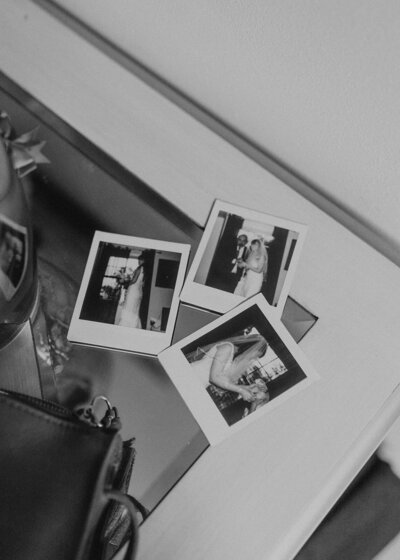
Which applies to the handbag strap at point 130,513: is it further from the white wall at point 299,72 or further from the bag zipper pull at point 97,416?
the white wall at point 299,72

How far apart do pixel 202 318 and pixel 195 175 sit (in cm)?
24

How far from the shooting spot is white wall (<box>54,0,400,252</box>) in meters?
0.62

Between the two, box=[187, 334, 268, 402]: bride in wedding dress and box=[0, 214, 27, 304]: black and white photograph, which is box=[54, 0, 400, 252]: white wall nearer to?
box=[187, 334, 268, 402]: bride in wedding dress

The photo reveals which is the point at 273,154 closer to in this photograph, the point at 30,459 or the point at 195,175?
the point at 195,175

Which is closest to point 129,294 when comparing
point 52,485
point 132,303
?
point 132,303

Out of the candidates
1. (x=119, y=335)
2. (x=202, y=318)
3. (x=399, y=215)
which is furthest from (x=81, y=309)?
(x=399, y=215)

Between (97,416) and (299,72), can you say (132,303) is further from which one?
(299,72)

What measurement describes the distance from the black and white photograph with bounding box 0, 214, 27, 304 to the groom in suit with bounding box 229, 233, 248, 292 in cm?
29

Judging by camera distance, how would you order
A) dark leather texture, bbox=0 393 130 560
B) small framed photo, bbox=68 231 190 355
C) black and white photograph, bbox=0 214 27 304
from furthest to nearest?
small framed photo, bbox=68 231 190 355, black and white photograph, bbox=0 214 27 304, dark leather texture, bbox=0 393 130 560

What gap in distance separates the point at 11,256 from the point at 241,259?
325 mm

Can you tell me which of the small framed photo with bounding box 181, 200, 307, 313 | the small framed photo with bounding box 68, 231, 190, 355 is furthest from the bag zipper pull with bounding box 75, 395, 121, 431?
the small framed photo with bounding box 181, 200, 307, 313

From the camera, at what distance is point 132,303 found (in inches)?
29.1

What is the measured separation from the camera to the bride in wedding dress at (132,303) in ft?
2.39

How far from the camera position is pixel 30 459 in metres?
0.50
